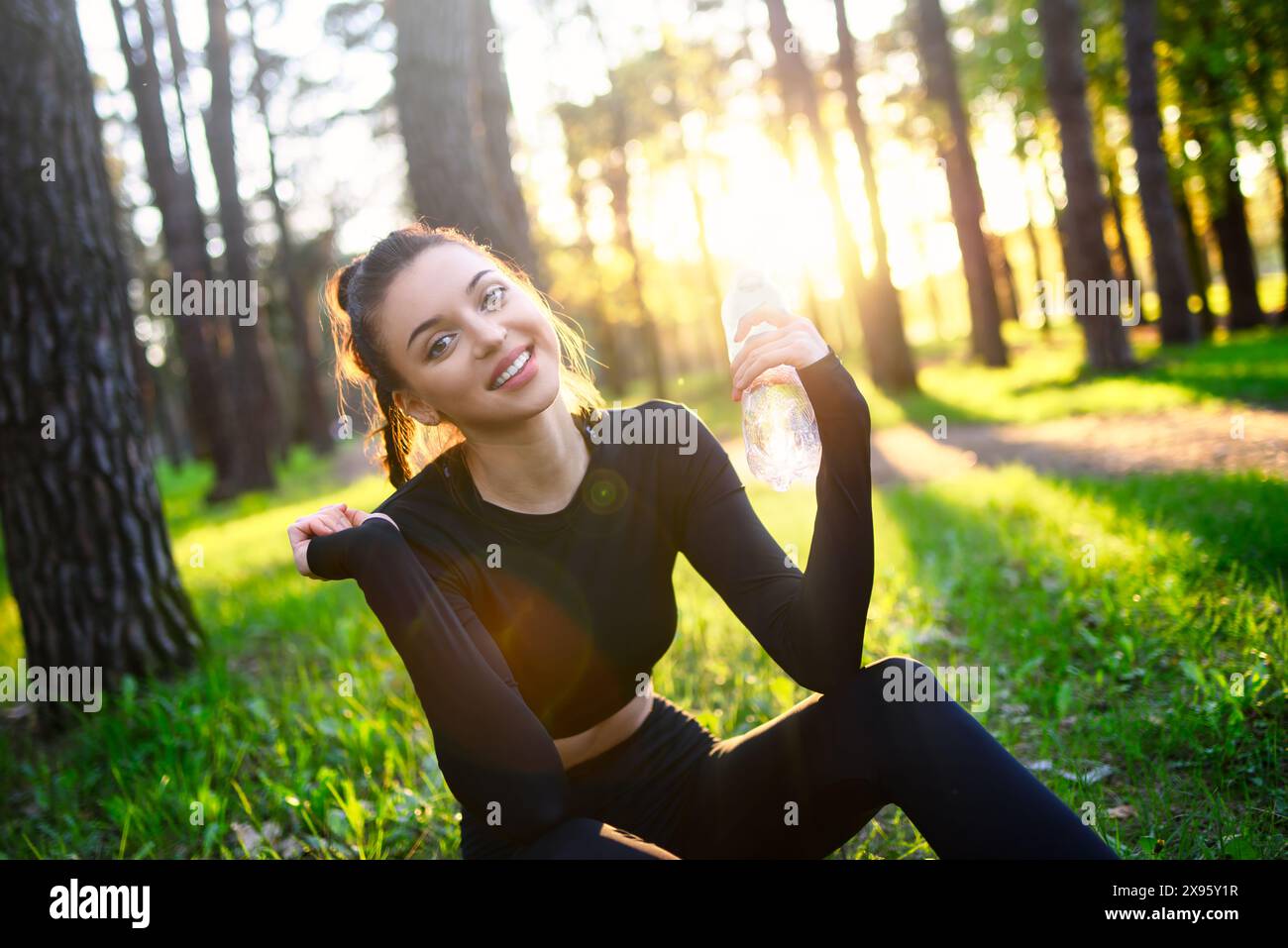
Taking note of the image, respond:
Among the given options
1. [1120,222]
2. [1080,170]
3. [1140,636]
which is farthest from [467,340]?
[1120,222]

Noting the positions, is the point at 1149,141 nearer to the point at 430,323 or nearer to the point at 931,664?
the point at 931,664

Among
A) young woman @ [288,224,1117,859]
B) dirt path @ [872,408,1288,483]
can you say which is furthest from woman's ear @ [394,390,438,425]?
dirt path @ [872,408,1288,483]

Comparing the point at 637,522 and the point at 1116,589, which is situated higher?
the point at 637,522

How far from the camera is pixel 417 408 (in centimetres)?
253

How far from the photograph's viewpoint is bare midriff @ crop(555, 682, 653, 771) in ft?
8.12

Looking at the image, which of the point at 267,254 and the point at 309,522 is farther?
the point at 267,254

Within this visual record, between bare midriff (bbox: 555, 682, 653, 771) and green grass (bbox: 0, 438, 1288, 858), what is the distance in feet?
3.32

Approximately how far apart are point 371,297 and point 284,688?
304cm

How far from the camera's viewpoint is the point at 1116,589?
4461 millimetres

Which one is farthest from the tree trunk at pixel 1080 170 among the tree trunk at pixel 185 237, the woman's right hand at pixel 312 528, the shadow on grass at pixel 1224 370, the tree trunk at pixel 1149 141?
the tree trunk at pixel 185 237

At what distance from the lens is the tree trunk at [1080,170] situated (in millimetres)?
12883

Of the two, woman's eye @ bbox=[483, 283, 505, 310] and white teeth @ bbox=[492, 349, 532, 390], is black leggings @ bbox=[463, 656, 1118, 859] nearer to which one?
white teeth @ bbox=[492, 349, 532, 390]

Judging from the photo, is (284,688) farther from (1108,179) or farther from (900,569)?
(1108,179)
